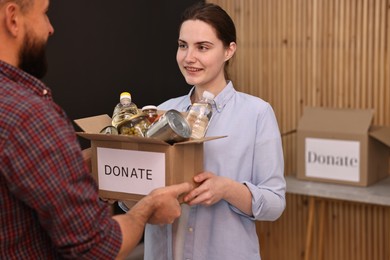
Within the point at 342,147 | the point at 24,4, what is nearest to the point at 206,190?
the point at 24,4

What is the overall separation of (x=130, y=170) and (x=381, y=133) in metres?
1.93

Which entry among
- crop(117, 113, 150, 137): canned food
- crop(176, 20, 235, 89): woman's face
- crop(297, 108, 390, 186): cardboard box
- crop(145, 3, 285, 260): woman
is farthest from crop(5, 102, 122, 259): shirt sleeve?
crop(297, 108, 390, 186): cardboard box

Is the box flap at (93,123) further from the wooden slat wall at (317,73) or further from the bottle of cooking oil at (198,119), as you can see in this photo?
the wooden slat wall at (317,73)

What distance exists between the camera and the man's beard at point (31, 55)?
51.7 inches

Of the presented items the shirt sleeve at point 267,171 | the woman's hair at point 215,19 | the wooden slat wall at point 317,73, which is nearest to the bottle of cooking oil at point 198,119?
the shirt sleeve at point 267,171

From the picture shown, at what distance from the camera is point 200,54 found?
2.02m

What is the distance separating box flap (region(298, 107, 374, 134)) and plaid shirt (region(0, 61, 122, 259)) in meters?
2.15

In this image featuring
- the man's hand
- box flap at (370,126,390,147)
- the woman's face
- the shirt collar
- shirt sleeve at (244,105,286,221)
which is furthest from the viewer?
box flap at (370,126,390,147)

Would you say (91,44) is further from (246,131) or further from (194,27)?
(246,131)

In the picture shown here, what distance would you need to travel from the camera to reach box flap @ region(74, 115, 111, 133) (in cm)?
175

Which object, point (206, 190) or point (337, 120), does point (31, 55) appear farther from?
point (337, 120)

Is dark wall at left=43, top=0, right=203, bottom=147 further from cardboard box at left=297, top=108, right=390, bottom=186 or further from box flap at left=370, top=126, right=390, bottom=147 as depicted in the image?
box flap at left=370, top=126, right=390, bottom=147

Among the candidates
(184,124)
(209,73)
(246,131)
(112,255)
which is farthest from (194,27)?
(112,255)

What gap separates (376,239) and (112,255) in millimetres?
2634
